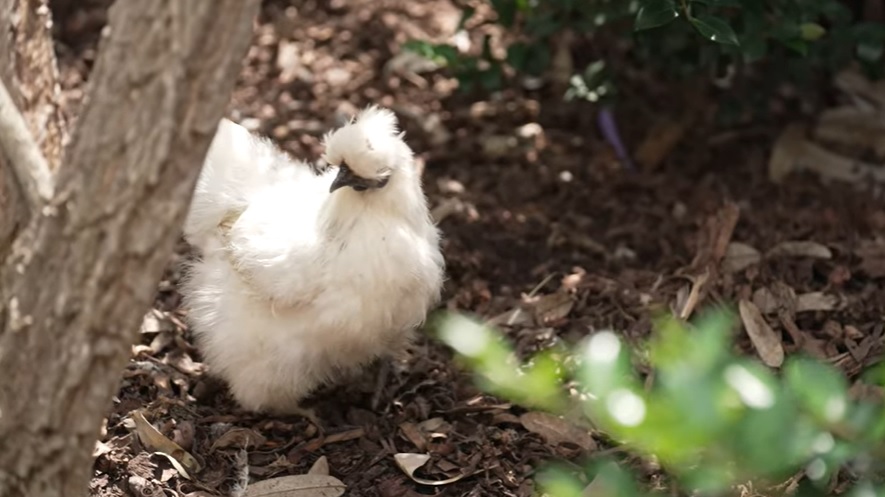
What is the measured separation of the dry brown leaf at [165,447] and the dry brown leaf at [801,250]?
2.05m

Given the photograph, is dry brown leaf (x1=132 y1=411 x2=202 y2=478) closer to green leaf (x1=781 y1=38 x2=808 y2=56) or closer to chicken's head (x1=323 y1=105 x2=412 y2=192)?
chicken's head (x1=323 y1=105 x2=412 y2=192)

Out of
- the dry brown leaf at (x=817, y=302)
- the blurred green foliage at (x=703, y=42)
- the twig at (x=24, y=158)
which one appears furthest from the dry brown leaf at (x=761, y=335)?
the twig at (x=24, y=158)

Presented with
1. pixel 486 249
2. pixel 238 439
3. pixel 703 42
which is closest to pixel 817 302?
pixel 703 42

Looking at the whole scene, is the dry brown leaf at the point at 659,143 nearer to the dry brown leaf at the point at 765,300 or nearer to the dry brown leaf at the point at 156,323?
the dry brown leaf at the point at 765,300

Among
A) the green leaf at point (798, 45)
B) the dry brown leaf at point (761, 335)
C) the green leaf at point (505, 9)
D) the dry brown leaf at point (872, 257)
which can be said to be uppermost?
the green leaf at point (505, 9)

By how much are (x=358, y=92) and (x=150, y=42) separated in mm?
3021

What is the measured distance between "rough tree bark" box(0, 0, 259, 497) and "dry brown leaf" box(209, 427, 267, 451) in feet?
2.96

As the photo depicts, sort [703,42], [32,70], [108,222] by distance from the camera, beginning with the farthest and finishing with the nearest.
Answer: [703,42]
[32,70]
[108,222]

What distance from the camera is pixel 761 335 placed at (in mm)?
3549

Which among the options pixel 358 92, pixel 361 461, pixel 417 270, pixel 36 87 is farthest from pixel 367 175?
pixel 358 92

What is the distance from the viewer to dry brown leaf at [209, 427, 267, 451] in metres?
3.27

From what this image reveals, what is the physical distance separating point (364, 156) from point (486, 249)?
1.18m

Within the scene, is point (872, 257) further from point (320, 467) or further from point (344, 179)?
point (320, 467)

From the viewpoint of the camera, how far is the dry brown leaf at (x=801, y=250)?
13.0 ft
